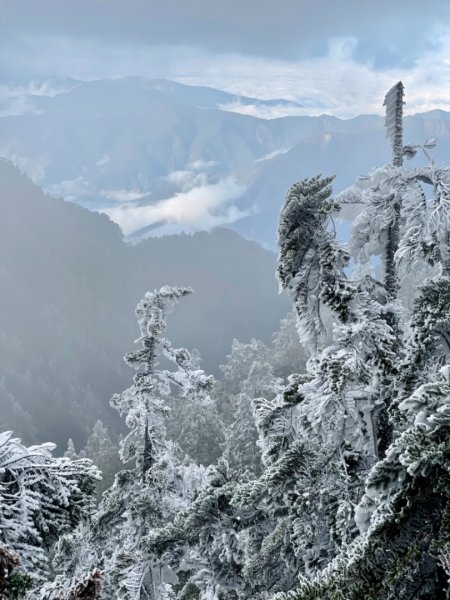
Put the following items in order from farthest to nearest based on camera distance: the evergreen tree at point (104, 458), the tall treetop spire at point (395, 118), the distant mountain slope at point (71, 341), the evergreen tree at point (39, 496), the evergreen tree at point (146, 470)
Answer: the distant mountain slope at point (71, 341), the evergreen tree at point (104, 458), the evergreen tree at point (146, 470), the tall treetop spire at point (395, 118), the evergreen tree at point (39, 496)

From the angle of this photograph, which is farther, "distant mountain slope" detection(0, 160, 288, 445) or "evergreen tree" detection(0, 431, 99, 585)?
"distant mountain slope" detection(0, 160, 288, 445)

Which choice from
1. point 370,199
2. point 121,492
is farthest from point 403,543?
point 121,492

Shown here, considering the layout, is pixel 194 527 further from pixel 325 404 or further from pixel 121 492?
pixel 121 492

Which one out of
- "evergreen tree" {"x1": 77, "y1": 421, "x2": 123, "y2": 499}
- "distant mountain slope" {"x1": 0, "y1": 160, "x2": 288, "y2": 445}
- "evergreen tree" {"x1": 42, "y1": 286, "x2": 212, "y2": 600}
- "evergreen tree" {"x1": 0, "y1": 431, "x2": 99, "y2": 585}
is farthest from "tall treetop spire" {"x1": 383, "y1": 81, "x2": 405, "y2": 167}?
"distant mountain slope" {"x1": 0, "y1": 160, "x2": 288, "y2": 445}

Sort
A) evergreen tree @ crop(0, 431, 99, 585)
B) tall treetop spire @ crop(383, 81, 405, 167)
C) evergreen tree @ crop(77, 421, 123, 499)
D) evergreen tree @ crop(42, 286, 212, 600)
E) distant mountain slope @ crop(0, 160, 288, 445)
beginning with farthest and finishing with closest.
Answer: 1. distant mountain slope @ crop(0, 160, 288, 445)
2. evergreen tree @ crop(77, 421, 123, 499)
3. evergreen tree @ crop(42, 286, 212, 600)
4. tall treetop spire @ crop(383, 81, 405, 167)
5. evergreen tree @ crop(0, 431, 99, 585)

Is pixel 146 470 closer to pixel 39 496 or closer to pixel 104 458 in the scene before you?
pixel 39 496

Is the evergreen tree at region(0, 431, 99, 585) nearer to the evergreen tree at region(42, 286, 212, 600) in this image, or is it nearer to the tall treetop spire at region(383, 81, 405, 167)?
the tall treetop spire at region(383, 81, 405, 167)

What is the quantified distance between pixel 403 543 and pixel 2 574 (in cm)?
184

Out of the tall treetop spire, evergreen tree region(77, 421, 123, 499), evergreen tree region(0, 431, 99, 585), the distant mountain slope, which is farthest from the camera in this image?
the distant mountain slope

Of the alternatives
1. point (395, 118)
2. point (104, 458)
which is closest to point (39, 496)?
point (395, 118)

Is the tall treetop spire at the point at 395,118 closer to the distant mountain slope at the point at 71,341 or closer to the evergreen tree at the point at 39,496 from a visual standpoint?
the evergreen tree at the point at 39,496

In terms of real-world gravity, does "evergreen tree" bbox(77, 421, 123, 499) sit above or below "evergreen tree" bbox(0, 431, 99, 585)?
above

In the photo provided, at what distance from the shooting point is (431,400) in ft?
9.05

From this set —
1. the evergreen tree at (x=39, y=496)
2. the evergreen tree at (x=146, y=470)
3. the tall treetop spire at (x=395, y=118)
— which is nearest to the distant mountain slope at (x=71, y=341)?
the evergreen tree at (x=146, y=470)
